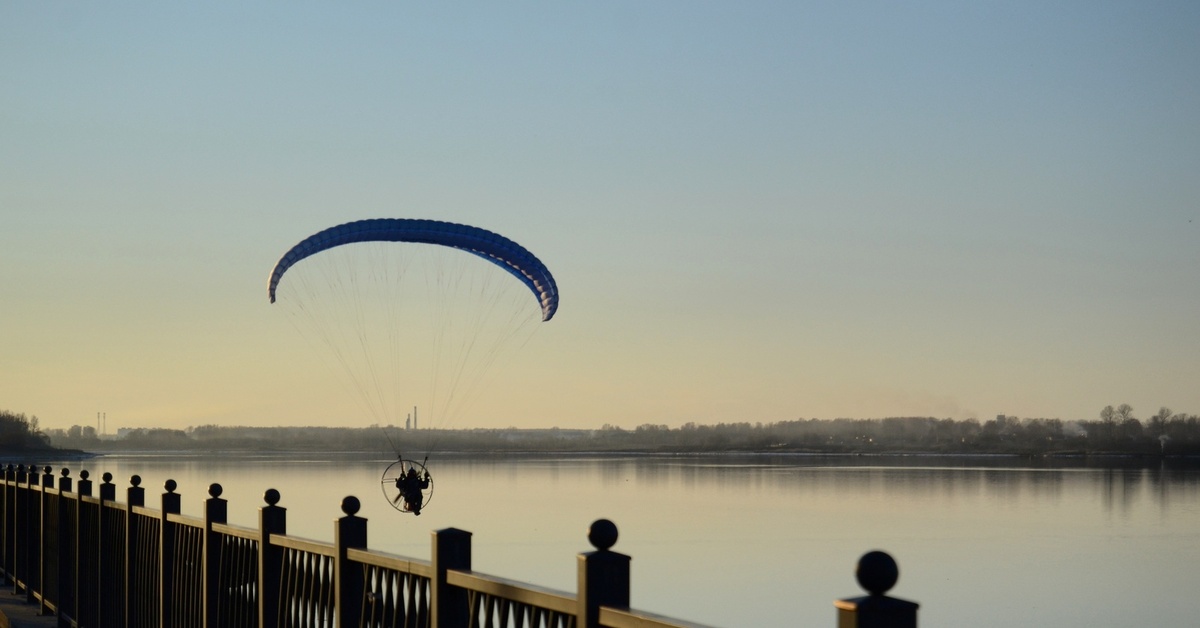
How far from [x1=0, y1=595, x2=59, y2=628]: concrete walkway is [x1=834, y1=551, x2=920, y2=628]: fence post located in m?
10.9

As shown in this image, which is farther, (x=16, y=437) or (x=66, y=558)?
(x=16, y=437)

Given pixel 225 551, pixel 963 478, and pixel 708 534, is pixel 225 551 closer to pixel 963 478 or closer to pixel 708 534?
pixel 708 534

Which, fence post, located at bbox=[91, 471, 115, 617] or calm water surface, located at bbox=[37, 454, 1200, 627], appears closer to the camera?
fence post, located at bbox=[91, 471, 115, 617]

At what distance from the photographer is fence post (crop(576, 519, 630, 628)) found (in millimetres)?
4090

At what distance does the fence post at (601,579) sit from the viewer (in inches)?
161

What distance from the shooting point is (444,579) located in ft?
16.9

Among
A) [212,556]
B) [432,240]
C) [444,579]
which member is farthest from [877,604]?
[432,240]

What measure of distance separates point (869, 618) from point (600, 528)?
137 cm

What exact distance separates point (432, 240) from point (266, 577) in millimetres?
13577

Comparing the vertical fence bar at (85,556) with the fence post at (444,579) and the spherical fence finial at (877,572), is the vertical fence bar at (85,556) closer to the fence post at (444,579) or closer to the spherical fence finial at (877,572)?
the fence post at (444,579)

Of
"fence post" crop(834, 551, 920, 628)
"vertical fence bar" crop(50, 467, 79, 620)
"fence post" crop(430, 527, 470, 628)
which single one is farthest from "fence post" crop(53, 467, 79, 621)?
"fence post" crop(834, 551, 920, 628)

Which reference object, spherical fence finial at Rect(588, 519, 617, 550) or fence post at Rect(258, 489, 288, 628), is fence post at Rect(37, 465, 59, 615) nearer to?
fence post at Rect(258, 489, 288, 628)

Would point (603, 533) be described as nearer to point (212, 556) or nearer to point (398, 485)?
point (212, 556)

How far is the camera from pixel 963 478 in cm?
11094
